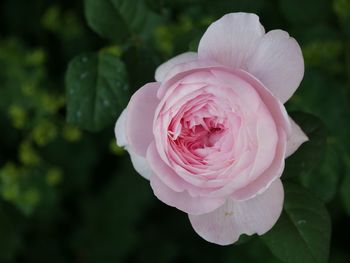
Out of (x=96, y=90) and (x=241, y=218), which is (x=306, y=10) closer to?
(x=96, y=90)

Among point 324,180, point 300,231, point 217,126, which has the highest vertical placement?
point 217,126

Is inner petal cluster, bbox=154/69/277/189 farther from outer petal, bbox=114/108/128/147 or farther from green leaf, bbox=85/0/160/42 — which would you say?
green leaf, bbox=85/0/160/42

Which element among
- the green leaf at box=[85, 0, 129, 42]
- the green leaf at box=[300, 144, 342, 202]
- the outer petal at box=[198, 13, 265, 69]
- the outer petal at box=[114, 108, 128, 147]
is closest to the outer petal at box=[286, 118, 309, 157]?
the outer petal at box=[198, 13, 265, 69]

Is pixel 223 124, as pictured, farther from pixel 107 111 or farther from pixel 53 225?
pixel 53 225

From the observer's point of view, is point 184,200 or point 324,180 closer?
point 184,200

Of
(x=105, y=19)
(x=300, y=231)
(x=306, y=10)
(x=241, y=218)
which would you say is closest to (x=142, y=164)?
(x=241, y=218)

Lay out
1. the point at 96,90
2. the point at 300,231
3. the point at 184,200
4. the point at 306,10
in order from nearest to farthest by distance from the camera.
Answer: the point at 184,200 < the point at 300,231 < the point at 96,90 < the point at 306,10
